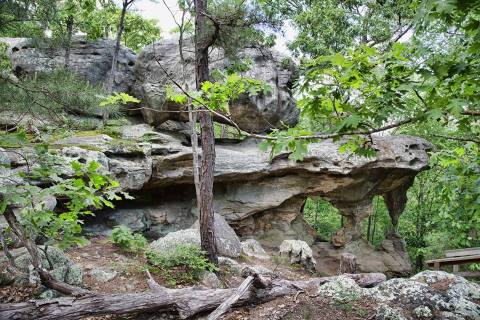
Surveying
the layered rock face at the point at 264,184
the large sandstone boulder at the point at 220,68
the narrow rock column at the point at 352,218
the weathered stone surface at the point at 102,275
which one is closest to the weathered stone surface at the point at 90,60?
the large sandstone boulder at the point at 220,68

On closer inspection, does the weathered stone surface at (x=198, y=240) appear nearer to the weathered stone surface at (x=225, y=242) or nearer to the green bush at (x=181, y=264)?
the weathered stone surface at (x=225, y=242)

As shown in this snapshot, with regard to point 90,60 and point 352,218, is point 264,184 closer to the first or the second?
point 352,218

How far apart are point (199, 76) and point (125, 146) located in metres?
4.42

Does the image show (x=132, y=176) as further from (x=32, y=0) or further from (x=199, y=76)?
(x=32, y=0)

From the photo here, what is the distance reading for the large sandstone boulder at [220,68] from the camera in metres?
12.9

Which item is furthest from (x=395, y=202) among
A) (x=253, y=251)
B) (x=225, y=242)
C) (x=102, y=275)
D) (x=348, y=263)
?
(x=102, y=275)

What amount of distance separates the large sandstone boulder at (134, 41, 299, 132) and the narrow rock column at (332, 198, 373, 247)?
4.57 m

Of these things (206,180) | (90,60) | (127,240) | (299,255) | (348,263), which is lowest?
(299,255)

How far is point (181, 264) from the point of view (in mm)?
7234

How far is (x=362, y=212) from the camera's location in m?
15.1


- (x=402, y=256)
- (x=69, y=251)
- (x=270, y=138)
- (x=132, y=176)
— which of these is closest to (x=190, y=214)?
(x=132, y=176)

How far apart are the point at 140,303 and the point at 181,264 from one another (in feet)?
7.87

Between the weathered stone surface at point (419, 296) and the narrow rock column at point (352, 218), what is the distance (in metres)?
8.95

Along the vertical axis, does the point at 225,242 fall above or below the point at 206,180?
below
